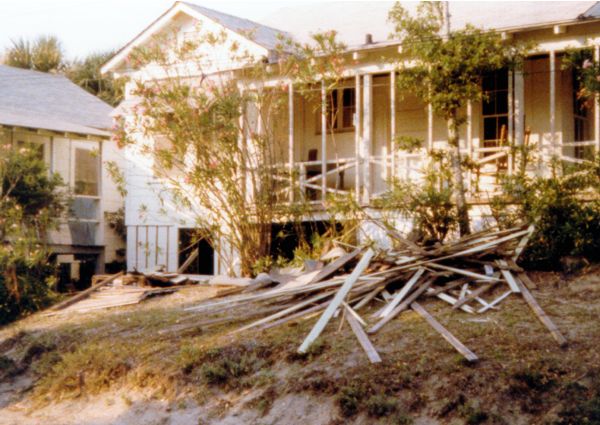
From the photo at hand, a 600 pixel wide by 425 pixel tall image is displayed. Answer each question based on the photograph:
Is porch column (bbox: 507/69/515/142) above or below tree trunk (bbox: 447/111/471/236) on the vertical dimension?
above

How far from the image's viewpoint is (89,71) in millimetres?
40406

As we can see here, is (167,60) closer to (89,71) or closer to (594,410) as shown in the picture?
(594,410)

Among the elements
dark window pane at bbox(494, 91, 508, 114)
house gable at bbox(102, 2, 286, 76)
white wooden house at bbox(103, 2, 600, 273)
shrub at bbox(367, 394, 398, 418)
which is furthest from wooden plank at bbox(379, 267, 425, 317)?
house gable at bbox(102, 2, 286, 76)

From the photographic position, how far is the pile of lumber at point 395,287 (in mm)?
11320

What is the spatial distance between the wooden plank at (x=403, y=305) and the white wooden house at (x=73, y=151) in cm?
1215

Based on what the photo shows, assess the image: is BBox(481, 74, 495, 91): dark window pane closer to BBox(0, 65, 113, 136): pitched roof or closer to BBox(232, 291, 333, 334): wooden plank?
BBox(232, 291, 333, 334): wooden plank

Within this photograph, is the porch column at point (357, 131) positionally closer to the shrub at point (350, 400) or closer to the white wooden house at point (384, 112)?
the white wooden house at point (384, 112)

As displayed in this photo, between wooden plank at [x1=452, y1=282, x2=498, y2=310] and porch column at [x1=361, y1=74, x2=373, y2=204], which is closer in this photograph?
wooden plank at [x1=452, y1=282, x2=498, y2=310]

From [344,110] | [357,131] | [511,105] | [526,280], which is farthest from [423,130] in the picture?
[526,280]

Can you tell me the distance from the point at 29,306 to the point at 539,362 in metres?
10.2

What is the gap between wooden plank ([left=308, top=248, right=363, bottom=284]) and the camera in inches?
512

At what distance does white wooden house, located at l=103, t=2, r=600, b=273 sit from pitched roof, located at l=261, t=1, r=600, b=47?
0.05 m

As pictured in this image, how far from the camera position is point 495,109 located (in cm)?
1773

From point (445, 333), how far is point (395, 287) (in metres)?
2.25
